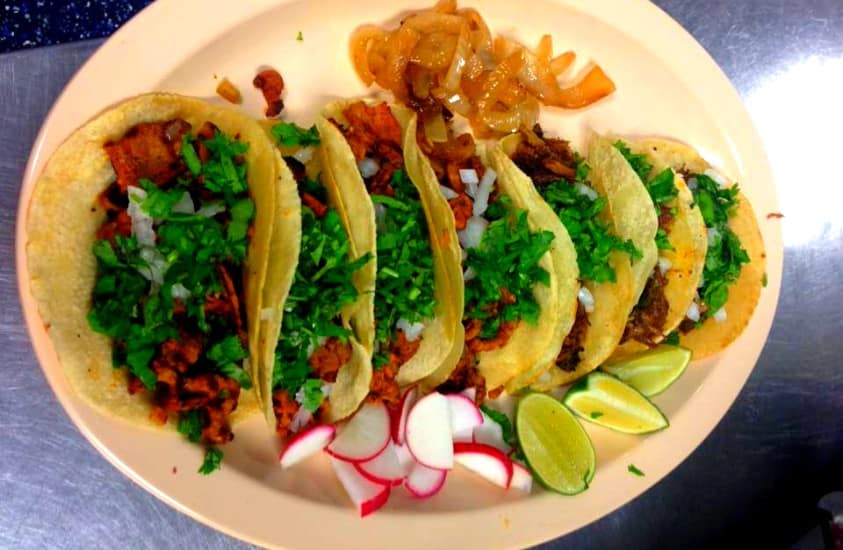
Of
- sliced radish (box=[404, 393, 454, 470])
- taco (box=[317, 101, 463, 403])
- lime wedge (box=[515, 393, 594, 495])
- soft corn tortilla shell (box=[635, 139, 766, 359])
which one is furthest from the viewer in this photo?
soft corn tortilla shell (box=[635, 139, 766, 359])

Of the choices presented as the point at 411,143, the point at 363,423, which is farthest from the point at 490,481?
the point at 411,143

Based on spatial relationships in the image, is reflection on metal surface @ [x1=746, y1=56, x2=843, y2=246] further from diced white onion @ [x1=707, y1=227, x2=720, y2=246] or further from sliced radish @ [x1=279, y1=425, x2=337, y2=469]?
sliced radish @ [x1=279, y1=425, x2=337, y2=469]

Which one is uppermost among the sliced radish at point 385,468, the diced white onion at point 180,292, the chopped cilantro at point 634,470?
the diced white onion at point 180,292

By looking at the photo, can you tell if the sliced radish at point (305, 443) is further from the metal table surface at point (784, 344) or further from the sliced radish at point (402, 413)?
the metal table surface at point (784, 344)

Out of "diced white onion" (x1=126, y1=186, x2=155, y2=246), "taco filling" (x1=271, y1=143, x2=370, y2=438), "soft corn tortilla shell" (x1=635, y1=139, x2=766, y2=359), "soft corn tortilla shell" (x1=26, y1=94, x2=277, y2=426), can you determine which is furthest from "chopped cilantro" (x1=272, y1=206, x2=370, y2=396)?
"soft corn tortilla shell" (x1=635, y1=139, x2=766, y2=359)

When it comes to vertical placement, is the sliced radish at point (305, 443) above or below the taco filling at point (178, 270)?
below

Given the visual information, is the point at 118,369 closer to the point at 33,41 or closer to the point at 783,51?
the point at 33,41

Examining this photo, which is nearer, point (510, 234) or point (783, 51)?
point (510, 234)

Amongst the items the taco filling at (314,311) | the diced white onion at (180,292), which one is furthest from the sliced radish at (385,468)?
the diced white onion at (180,292)
